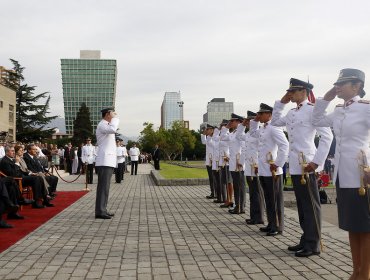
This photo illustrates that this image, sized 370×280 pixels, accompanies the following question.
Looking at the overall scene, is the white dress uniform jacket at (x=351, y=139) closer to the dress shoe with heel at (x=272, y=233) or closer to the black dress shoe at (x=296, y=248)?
the black dress shoe at (x=296, y=248)

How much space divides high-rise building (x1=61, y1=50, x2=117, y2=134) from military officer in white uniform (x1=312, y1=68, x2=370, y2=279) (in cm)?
15334

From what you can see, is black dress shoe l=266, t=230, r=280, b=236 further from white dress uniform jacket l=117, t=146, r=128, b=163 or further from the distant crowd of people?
white dress uniform jacket l=117, t=146, r=128, b=163

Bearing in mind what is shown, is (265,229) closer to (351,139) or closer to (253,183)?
(253,183)

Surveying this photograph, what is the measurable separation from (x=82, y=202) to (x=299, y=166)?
7.79 metres

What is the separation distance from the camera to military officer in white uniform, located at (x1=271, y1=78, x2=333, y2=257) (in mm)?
5652

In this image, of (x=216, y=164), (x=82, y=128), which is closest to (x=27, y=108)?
(x=82, y=128)

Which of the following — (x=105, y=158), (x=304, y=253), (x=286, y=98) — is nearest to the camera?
(x=304, y=253)

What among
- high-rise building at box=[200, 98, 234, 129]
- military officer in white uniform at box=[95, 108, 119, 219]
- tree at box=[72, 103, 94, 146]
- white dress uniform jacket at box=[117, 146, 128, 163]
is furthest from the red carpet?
high-rise building at box=[200, 98, 234, 129]

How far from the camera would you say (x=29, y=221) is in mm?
8633

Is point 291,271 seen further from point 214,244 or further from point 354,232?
point 214,244

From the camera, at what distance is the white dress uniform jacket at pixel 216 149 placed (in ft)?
38.0

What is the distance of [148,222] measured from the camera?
8.47 metres

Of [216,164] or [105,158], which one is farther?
[216,164]

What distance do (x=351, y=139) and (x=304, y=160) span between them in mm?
1594
